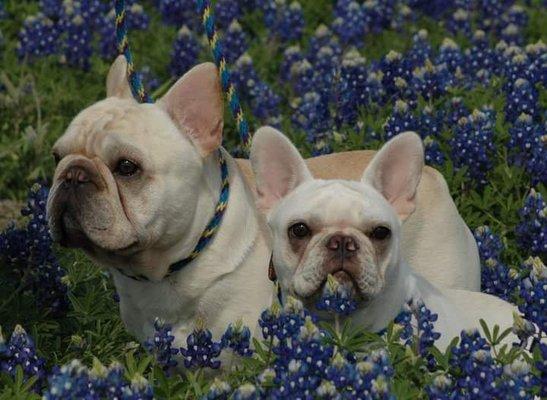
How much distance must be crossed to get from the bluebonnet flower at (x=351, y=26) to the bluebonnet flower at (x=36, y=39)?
2261 millimetres

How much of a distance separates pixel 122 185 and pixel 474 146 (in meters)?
2.71

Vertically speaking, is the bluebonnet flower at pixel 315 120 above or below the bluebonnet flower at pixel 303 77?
above

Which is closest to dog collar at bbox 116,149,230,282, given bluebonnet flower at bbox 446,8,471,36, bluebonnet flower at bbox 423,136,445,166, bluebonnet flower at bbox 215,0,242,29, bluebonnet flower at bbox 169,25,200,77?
bluebonnet flower at bbox 423,136,445,166

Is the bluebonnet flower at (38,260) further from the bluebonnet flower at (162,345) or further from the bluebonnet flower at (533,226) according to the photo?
the bluebonnet flower at (533,226)

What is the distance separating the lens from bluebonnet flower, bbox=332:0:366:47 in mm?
11578

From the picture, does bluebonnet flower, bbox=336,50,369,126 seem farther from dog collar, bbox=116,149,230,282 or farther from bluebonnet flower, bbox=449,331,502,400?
bluebonnet flower, bbox=449,331,502,400

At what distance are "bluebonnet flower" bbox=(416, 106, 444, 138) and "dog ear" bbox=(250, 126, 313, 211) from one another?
2315 millimetres

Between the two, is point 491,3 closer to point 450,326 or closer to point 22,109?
point 22,109

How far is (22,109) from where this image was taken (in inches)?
394

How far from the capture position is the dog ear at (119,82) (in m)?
6.66

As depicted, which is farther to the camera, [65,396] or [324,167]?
[324,167]

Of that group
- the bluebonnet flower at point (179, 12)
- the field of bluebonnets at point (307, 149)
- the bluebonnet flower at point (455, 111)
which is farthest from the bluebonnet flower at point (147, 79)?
the bluebonnet flower at point (455, 111)

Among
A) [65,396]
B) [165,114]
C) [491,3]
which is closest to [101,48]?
[491,3]

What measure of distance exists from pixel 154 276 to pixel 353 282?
1047mm
